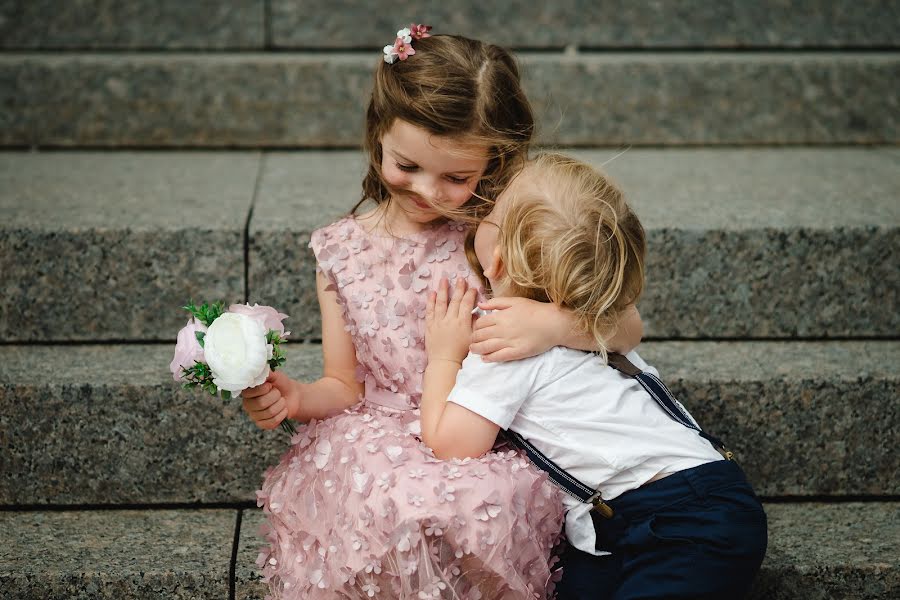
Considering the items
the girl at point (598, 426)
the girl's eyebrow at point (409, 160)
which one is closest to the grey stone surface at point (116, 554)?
the girl at point (598, 426)

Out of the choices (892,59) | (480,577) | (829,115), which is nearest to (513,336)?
(480,577)

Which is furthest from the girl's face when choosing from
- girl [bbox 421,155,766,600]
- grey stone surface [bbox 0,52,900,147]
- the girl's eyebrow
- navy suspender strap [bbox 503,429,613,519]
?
grey stone surface [bbox 0,52,900,147]

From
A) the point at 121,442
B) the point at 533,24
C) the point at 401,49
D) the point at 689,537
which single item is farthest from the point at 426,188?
the point at 533,24

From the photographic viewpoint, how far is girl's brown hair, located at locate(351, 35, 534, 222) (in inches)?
78.4

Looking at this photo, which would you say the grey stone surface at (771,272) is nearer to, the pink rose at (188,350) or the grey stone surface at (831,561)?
the grey stone surface at (831,561)

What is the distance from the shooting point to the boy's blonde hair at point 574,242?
6.16ft

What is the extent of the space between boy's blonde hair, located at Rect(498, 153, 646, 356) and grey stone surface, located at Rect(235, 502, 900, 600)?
721 mm

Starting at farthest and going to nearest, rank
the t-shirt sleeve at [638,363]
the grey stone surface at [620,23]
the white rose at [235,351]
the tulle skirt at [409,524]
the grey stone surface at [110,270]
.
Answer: the grey stone surface at [620,23] → the grey stone surface at [110,270] → the t-shirt sleeve at [638,363] → the tulle skirt at [409,524] → the white rose at [235,351]

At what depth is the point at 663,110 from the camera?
3576 mm

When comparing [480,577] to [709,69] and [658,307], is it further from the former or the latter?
[709,69]

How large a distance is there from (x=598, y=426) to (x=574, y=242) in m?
0.38

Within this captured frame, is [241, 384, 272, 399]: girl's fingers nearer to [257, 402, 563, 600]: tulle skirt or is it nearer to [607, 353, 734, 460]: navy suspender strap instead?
[257, 402, 563, 600]: tulle skirt

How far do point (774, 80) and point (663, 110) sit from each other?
429 mm

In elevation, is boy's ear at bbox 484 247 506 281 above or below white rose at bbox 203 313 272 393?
above
